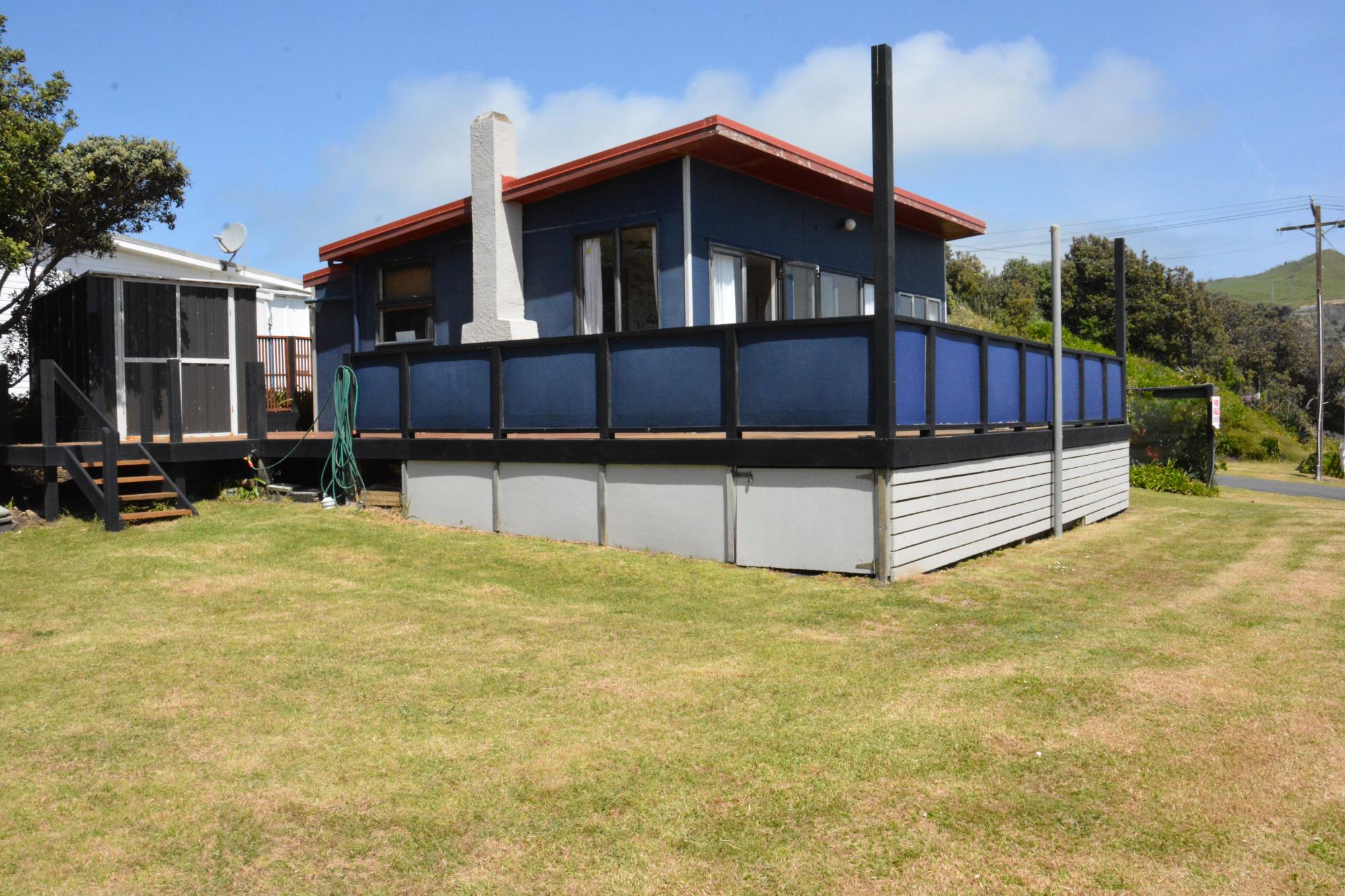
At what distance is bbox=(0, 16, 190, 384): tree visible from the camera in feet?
41.1

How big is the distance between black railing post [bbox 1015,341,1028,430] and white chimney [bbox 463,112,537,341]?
6.31 meters

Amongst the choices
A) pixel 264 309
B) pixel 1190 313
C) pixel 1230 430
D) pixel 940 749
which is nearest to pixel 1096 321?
pixel 1190 313

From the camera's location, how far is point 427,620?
25.8 ft

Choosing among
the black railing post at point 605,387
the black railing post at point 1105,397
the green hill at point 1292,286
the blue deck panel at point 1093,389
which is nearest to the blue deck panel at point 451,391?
the black railing post at point 605,387

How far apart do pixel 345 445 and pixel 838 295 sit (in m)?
7.66

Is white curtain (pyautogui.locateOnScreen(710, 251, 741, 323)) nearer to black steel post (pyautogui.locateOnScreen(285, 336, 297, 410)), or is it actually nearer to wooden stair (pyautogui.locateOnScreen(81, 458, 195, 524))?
wooden stair (pyautogui.locateOnScreen(81, 458, 195, 524))

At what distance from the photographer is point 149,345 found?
49.3ft

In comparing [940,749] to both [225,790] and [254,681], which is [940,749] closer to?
[225,790]

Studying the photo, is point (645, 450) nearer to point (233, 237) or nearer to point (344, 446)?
point (344, 446)

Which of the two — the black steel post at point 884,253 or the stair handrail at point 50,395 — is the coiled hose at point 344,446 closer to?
the stair handrail at point 50,395

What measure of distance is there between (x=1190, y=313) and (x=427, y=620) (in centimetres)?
5805

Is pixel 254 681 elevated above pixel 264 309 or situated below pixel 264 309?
below

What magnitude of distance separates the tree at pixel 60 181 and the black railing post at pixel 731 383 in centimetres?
852

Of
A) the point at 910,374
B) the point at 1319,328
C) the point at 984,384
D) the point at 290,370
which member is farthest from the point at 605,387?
the point at 1319,328
